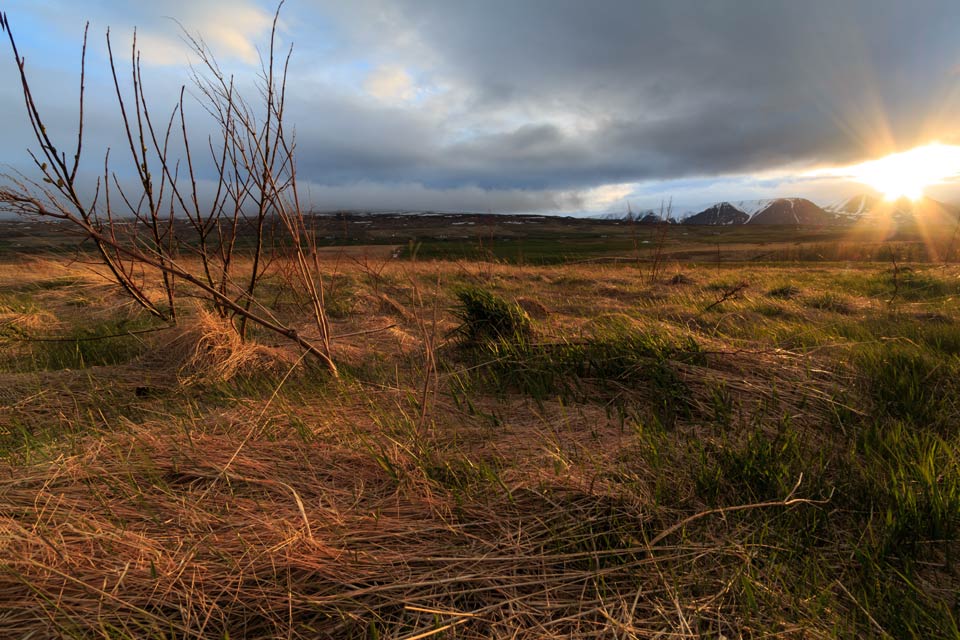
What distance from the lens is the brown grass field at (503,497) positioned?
1.09 m

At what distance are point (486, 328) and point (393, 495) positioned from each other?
2261mm

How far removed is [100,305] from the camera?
6.02 m

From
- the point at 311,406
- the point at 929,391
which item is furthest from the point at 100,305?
the point at 929,391

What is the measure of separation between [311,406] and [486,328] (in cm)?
173

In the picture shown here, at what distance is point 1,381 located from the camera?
9.29ft

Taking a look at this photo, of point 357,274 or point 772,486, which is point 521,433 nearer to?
point 772,486

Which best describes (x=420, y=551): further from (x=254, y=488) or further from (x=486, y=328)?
(x=486, y=328)

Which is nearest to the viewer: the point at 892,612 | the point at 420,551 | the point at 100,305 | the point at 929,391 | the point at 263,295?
the point at 892,612

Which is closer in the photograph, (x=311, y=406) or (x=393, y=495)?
(x=393, y=495)

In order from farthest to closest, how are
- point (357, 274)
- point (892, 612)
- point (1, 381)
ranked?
point (357, 274) → point (1, 381) → point (892, 612)

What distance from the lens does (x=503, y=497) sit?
1521 millimetres

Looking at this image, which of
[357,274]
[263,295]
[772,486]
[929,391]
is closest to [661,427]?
[772,486]

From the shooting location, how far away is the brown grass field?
1088 mm

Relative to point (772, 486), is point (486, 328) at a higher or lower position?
higher
